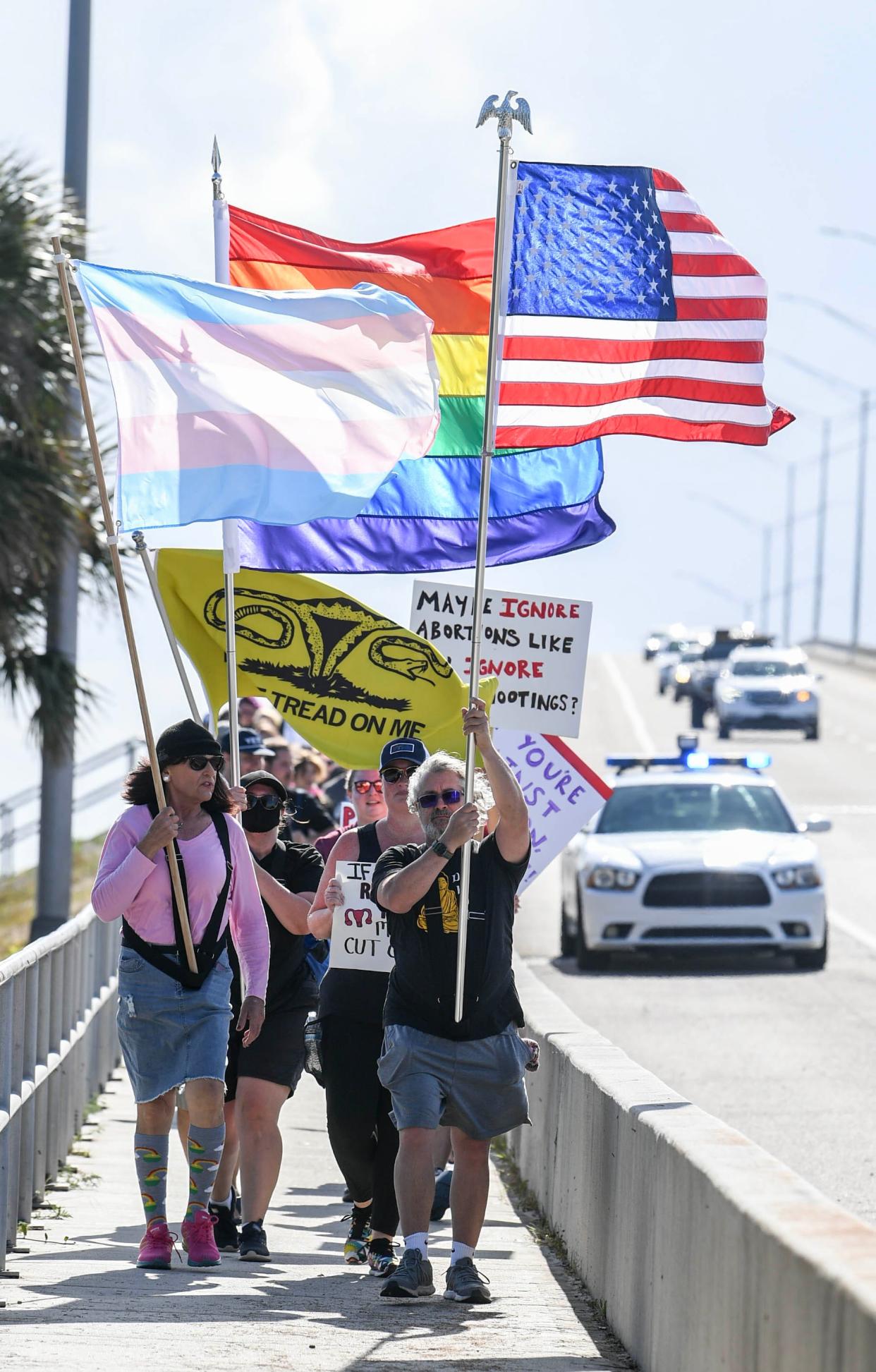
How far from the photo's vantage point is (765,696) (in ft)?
170

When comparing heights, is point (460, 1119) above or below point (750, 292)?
below

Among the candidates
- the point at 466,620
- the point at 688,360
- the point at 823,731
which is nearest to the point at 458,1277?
the point at 688,360

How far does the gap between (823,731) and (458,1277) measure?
170ft

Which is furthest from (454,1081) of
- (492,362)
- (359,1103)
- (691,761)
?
(691,761)

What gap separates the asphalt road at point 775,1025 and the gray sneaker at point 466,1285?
2705 mm

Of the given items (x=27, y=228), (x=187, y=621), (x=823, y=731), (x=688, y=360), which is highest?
(x=27, y=228)

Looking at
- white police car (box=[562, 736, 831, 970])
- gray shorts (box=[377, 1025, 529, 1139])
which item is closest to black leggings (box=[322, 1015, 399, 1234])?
gray shorts (box=[377, 1025, 529, 1139])

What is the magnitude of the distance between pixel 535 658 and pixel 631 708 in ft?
179

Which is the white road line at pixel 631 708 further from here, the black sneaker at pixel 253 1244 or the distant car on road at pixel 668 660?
the black sneaker at pixel 253 1244

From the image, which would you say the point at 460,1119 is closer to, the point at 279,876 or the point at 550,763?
the point at 279,876

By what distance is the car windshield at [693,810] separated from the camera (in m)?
20.2

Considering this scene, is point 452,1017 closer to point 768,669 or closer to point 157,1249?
point 157,1249

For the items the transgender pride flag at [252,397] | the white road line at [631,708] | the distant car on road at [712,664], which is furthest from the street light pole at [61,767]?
the distant car on road at [712,664]

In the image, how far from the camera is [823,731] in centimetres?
5797
